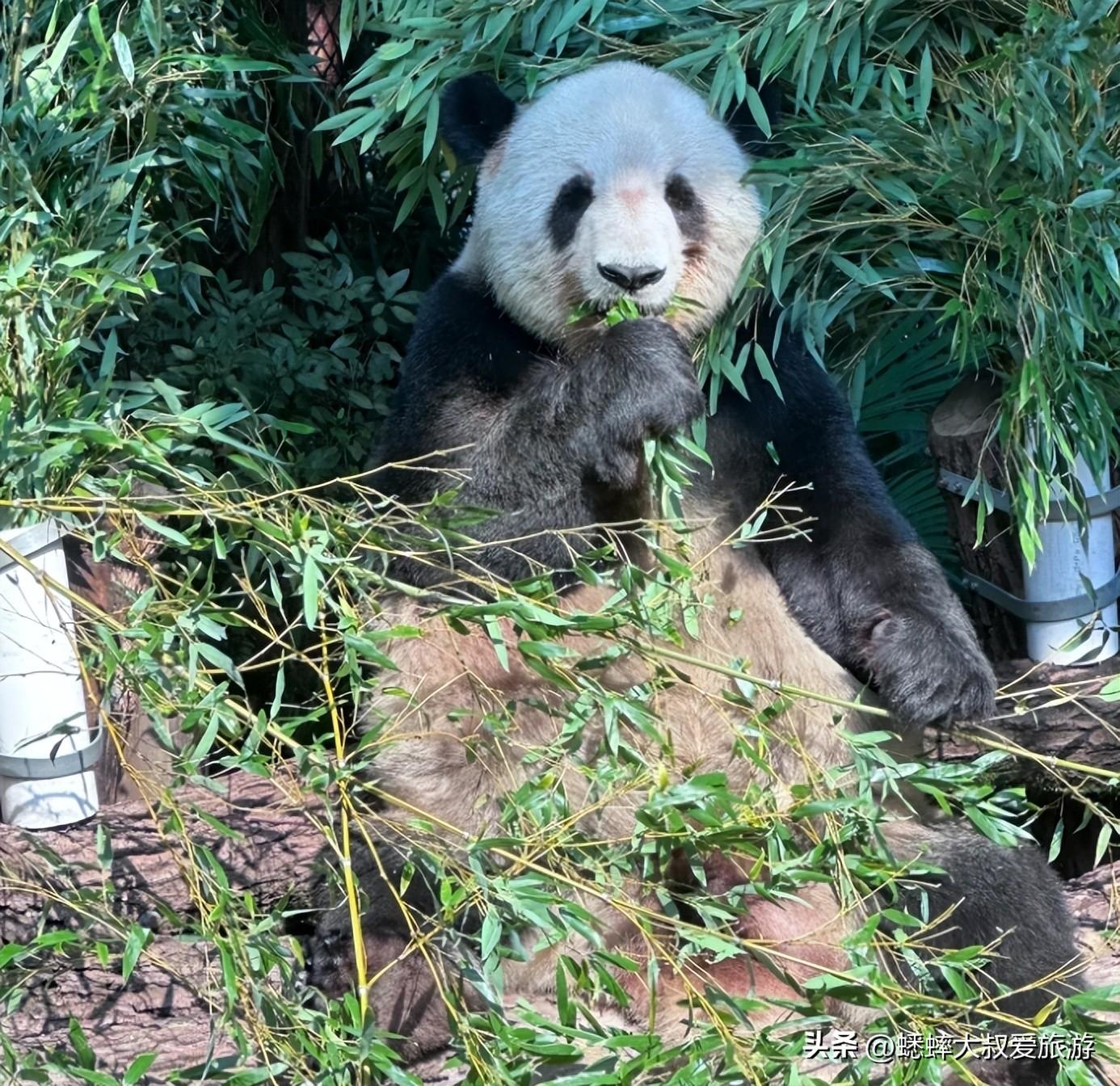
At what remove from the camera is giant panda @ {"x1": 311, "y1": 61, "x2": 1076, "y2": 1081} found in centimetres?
351

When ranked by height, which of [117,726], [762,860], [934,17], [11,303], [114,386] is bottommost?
[762,860]

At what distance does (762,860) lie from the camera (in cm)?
284

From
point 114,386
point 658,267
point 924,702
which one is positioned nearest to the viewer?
point 658,267

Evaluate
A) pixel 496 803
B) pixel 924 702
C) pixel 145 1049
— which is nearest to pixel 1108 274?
pixel 924 702

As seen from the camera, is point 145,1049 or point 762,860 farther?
point 145,1049

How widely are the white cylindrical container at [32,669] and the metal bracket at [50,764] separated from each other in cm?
1

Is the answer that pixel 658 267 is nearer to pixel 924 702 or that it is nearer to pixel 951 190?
pixel 951 190

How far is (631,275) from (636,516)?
61 centimetres

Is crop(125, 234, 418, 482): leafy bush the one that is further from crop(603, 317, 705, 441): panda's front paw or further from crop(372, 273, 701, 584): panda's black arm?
crop(603, 317, 705, 441): panda's front paw

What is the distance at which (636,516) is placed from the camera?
12.1 feet

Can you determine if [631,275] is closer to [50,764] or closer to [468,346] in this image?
[468,346]

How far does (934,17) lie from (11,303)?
2.53 metres

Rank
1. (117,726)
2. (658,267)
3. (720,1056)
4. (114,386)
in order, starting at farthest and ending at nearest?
1. (114,386)
2. (658,267)
3. (117,726)
4. (720,1056)

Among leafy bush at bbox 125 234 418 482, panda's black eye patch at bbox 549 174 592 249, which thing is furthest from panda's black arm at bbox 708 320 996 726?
leafy bush at bbox 125 234 418 482
